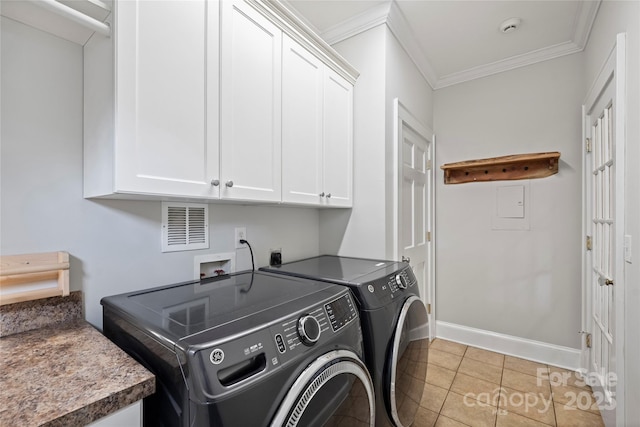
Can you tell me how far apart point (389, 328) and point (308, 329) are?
51 cm

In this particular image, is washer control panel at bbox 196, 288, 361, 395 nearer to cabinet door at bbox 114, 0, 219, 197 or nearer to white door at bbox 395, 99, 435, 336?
cabinet door at bbox 114, 0, 219, 197

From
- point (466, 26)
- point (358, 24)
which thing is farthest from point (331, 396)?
point (466, 26)

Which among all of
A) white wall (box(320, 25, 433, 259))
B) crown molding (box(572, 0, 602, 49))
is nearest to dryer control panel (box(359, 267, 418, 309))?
white wall (box(320, 25, 433, 259))

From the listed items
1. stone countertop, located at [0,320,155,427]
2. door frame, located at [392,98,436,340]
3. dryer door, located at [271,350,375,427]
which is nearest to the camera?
stone countertop, located at [0,320,155,427]

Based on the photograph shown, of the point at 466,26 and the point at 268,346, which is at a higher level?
the point at 466,26

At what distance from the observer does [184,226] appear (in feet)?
4.46

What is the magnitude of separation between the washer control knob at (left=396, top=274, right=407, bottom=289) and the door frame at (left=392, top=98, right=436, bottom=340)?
1.80ft

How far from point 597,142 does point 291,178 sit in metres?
2.12

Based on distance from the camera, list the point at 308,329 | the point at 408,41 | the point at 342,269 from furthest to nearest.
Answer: the point at 408,41 < the point at 342,269 < the point at 308,329

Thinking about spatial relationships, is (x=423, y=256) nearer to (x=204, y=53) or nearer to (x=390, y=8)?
(x=390, y=8)

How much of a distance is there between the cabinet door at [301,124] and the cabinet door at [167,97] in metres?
0.42

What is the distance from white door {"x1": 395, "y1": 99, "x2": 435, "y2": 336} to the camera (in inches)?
86.0

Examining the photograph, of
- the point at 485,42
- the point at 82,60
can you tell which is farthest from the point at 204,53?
the point at 485,42

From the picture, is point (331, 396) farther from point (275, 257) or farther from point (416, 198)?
point (416, 198)
